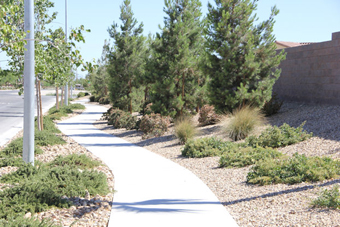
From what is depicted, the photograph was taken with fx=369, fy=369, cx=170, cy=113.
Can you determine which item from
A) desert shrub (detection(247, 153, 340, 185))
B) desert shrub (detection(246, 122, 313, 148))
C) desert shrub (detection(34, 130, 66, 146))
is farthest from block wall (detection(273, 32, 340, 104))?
desert shrub (detection(34, 130, 66, 146))

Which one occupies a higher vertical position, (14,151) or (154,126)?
(154,126)

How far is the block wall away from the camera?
13891 mm

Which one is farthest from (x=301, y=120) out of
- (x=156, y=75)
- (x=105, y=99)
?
(x=105, y=99)

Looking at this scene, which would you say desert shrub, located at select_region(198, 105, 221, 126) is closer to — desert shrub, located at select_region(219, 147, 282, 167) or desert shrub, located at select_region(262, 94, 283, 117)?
desert shrub, located at select_region(262, 94, 283, 117)

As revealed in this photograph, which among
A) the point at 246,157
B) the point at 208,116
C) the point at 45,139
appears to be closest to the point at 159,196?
the point at 246,157

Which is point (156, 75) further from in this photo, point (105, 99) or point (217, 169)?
point (105, 99)

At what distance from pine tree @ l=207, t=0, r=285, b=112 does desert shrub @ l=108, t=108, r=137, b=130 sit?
5.25 meters

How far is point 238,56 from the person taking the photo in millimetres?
14766

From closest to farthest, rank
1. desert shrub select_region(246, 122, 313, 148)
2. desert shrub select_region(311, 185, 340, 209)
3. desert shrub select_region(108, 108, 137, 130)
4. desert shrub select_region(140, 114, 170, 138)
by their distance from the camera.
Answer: desert shrub select_region(311, 185, 340, 209)
desert shrub select_region(246, 122, 313, 148)
desert shrub select_region(140, 114, 170, 138)
desert shrub select_region(108, 108, 137, 130)

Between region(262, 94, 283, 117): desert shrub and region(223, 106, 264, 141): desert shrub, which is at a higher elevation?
region(262, 94, 283, 117): desert shrub

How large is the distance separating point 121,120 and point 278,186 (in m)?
13.5

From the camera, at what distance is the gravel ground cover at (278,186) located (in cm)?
536

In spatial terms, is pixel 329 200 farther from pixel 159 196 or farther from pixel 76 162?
pixel 76 162

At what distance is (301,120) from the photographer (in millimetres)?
13188
